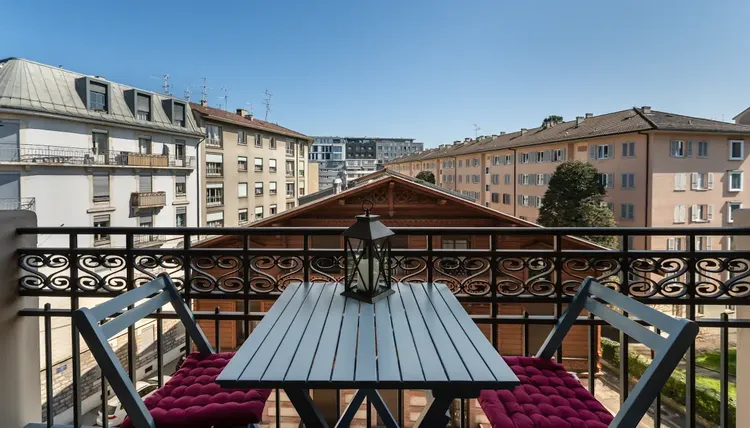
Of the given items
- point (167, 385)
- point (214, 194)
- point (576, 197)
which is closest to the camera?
point (167, 385)

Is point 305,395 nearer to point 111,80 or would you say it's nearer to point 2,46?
point 111,80

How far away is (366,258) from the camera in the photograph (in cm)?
191

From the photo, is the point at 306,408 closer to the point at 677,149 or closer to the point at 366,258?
the point at 366,258

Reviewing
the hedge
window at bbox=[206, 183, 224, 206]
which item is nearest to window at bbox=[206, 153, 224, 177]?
window at bbox=[206, 183, 224, 206]

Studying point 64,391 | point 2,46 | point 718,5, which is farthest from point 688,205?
point 2,46

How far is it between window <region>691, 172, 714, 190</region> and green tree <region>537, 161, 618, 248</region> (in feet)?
16.6

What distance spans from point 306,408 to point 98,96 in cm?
2508

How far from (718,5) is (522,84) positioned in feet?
61.2

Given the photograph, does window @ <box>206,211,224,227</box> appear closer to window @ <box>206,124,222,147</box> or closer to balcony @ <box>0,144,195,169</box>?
balcony @ <box>0,144,195,169</box>

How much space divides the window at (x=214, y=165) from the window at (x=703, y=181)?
28044mm

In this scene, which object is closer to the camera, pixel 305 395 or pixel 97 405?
pixel 305 395

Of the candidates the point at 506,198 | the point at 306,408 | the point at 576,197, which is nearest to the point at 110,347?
the point at 306,408

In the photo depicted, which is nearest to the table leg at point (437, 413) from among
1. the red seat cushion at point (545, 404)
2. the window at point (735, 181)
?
the red seat cushion at point (545, 404)

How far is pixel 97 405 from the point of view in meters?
11.4
